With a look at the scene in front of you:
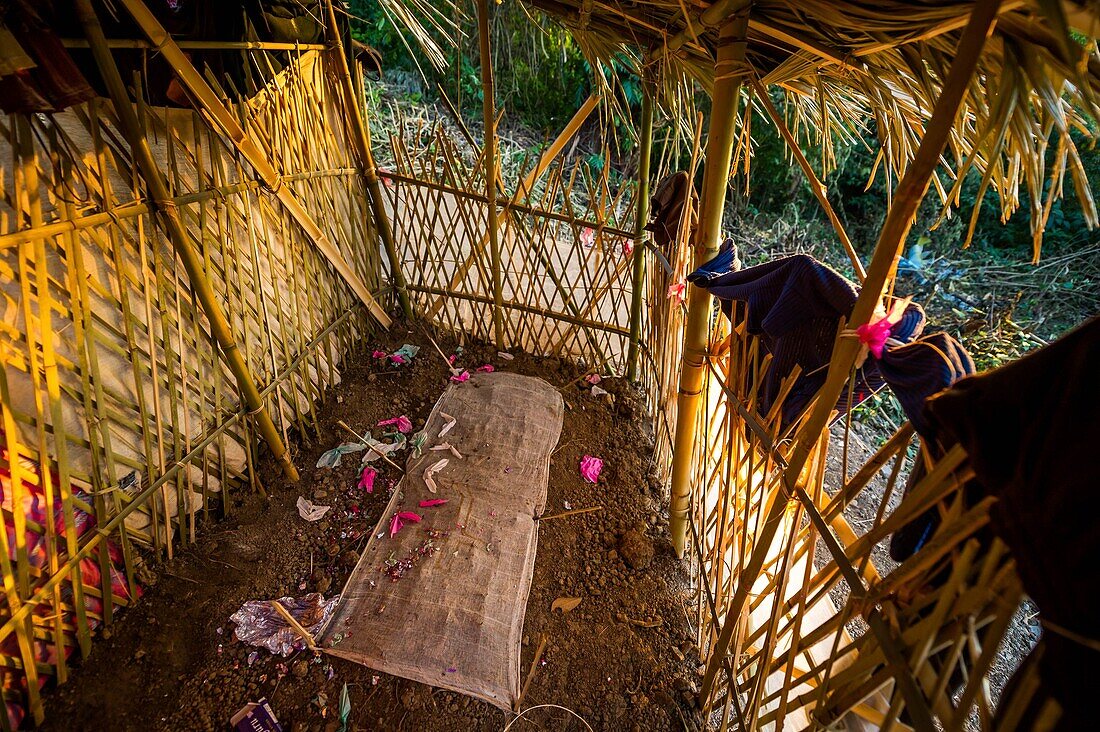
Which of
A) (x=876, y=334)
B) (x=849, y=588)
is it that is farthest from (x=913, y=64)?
(x=849, y=588)

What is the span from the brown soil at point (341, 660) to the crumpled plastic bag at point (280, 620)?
0.04 m

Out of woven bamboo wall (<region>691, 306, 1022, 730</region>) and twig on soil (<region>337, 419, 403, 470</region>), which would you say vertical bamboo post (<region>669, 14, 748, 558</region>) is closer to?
woven bamboo wall (<region>691, 306, 1022, 730</region>)

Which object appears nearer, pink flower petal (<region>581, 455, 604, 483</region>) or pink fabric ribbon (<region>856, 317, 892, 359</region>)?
pink fabric ribbon (<region>856, 317, 892, 359</region>)

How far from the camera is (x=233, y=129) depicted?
6.55 feet

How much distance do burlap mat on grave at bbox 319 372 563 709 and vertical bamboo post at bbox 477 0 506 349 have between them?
0.63 meters

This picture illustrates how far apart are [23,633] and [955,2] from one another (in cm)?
248

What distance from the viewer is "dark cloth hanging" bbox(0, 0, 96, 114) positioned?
1.34 m

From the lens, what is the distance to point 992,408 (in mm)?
643

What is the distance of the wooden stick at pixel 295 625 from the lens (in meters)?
1.76

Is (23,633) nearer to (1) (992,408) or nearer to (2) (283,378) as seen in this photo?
(2) (283,378)

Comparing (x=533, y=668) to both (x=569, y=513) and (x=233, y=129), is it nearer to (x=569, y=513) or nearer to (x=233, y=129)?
(x=569, y=513)

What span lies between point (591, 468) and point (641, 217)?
4.15ft

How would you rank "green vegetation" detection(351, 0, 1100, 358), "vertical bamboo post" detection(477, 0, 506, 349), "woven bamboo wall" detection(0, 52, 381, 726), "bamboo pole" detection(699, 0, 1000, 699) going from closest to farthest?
"bamboo pole" detection(699, 0, 1000, 699), "woven bamboo wall" detection(0, 52, 381, 726), "vertical bamboo post" detection(477, 0, 506, 349), "green vegetation" detection(351, 0, 1100, 358)

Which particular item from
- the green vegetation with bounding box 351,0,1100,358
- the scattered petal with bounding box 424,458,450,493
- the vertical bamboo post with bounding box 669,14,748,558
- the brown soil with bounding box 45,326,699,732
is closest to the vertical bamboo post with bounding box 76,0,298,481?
the brown soil with bounding box 45,326,699,732
